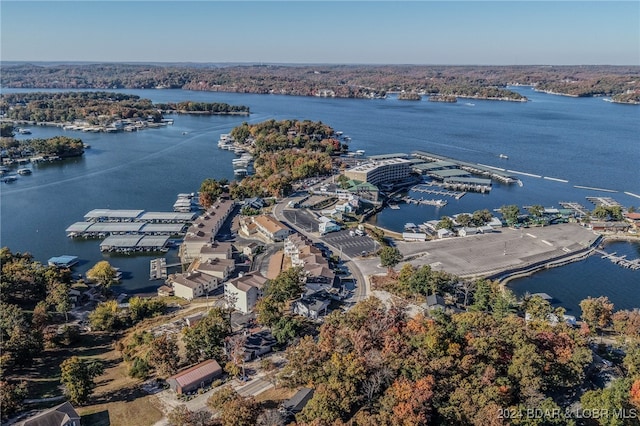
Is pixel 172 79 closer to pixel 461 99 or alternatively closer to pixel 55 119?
pixel 55 119

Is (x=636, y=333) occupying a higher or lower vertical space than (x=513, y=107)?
lower

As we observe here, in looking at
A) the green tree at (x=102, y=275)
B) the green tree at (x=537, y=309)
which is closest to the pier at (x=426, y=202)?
the green tree at (x=537, y=309)

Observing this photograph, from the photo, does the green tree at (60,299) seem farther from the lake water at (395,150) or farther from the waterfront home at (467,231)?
the waterfront home at (467,231)

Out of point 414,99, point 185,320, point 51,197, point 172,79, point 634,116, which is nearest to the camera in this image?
point 185,320

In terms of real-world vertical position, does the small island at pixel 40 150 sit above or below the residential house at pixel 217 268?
above

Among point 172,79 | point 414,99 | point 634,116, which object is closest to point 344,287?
point 634,116

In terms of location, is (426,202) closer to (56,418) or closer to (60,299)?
(60,299)
